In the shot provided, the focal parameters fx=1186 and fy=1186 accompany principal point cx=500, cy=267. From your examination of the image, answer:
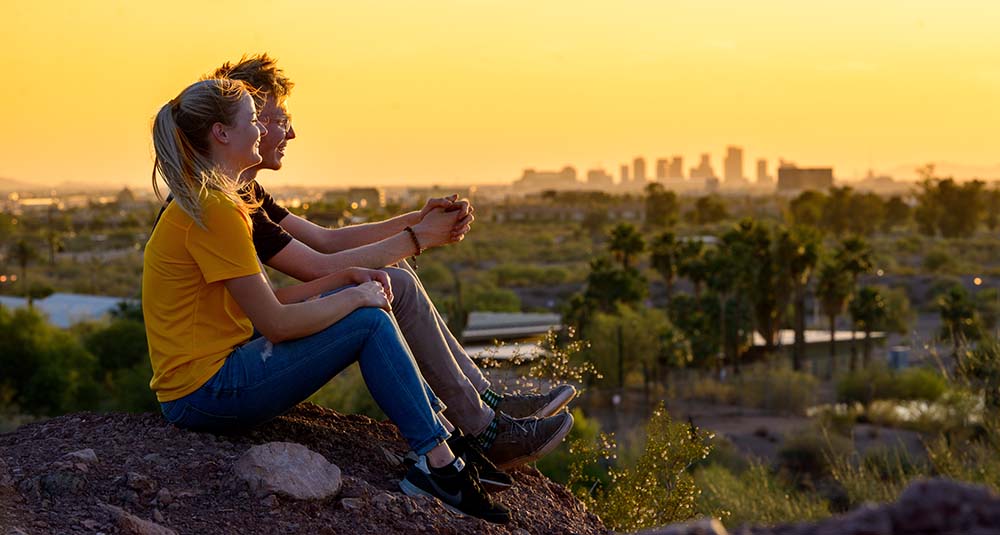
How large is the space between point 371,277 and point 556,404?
121cm

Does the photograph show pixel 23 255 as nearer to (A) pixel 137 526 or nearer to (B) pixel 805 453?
(B) pixel 805 453

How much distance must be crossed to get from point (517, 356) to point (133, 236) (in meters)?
91.2

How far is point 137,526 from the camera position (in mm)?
3682

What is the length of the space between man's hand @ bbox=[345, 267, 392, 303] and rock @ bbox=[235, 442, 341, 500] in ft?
2.12

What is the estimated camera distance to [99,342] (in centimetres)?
2836

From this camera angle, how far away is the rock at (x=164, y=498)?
3971mm

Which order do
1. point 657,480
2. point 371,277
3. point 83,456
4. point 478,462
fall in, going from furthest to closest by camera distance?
point 657,480, point 478,462, point 371,277, point 83,456

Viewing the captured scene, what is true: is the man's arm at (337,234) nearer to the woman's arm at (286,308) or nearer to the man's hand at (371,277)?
the man's hand at (371,277)

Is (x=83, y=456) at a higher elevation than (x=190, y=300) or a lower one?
lower

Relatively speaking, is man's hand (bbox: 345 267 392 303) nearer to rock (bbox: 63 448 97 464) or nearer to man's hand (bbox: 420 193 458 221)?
man's hand (bbox: 420 193 458 221)

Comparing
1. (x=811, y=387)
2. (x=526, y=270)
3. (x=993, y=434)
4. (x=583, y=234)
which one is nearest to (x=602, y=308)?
(x=811, y=387)

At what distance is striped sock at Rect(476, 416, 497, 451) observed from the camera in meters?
4.76

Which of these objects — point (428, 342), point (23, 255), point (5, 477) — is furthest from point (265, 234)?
point (23, 255)

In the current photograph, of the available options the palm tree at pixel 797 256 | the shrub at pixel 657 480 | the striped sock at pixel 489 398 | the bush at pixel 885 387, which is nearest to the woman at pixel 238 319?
the striped sock at pixel 489 398
